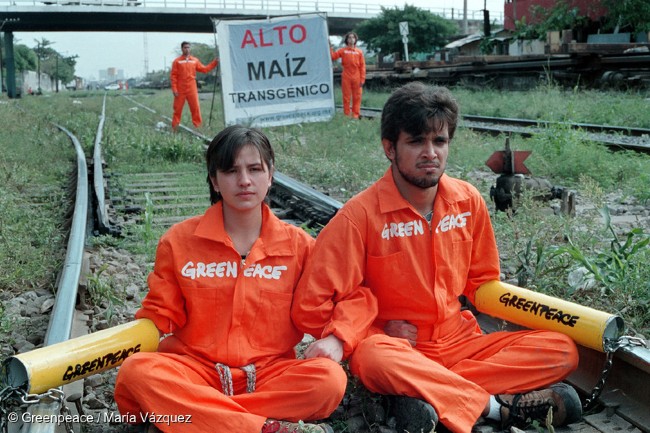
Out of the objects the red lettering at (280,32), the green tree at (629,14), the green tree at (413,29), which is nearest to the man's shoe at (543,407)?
the red lettering at (280,32)

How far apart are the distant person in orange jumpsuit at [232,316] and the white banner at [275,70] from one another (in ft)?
30.7

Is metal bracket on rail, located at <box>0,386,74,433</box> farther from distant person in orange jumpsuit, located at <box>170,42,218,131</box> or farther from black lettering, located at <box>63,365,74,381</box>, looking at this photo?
distant person in orange jumpsuit, located at <box>170,42,218,131</box>

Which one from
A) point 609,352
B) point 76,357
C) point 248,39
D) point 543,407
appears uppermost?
point 248,39

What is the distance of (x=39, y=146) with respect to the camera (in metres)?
11.5

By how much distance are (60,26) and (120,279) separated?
57.7 meters

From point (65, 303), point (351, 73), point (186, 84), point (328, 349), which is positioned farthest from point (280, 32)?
point (328, 349)

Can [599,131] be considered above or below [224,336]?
below

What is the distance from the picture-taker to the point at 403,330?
296 centimetres

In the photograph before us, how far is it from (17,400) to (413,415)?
4.09ft

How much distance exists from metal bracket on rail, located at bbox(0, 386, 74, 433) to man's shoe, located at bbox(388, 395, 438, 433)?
1.08m

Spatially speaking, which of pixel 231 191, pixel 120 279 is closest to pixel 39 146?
pixel 120 279

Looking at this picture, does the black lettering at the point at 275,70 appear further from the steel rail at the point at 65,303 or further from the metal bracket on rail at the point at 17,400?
the metal bracket on rail at the point at 17,400

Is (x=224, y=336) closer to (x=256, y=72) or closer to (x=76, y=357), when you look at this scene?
(x=76, y=357)

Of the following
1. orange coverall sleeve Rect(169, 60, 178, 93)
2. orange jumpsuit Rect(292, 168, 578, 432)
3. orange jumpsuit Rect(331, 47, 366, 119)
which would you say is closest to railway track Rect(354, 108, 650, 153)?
orange jumpsuit Rect(331, 47, 366, 119)
